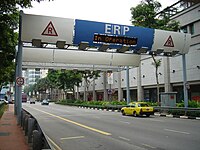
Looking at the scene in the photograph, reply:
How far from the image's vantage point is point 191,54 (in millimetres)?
33094

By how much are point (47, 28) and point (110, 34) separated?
200 inches

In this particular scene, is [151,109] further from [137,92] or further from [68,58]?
[137,92]

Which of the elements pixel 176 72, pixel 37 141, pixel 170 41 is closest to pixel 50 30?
pixel 170 41

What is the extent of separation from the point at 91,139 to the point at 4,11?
27.6 feet

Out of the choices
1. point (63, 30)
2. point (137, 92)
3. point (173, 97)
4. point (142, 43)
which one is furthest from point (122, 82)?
point (63, 30)

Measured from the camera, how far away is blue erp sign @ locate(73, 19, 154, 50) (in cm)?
2114

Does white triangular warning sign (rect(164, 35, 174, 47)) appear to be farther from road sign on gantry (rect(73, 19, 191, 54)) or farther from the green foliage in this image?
the green foliage

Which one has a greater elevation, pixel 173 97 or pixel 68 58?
pixel 68 58

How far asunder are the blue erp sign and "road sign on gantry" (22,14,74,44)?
0.71 metres

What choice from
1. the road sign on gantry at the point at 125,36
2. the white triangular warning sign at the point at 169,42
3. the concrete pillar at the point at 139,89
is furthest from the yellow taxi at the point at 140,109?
the concrete pillar at the point at 139,89

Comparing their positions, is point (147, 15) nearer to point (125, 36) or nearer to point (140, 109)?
point (125, 36)

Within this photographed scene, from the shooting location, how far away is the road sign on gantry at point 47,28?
19.5m

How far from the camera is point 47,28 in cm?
2008

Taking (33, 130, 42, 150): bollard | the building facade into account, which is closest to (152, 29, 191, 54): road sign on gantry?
the building facade
